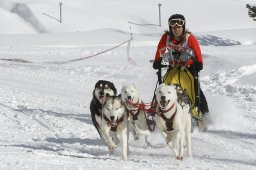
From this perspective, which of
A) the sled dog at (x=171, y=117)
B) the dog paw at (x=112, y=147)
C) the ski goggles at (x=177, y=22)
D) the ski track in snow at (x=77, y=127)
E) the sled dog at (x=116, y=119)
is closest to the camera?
the sled dog at (x=171, y=117)

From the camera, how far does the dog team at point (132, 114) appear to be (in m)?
Answer: 6.61

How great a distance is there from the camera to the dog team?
661 cm

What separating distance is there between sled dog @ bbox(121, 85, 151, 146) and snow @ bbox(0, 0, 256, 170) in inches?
10.9

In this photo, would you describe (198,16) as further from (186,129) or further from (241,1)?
(186,129)

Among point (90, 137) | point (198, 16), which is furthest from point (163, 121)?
point (198, 16)

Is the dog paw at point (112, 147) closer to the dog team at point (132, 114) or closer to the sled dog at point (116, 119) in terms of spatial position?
the dog team at point (132, 114)

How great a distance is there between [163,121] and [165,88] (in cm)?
40

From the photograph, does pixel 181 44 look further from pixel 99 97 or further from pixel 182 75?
pixel 99 97

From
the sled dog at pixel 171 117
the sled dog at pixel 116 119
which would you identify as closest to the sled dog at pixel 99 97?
the sled dog at pixel 116 119

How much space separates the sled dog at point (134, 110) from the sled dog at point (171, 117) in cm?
62

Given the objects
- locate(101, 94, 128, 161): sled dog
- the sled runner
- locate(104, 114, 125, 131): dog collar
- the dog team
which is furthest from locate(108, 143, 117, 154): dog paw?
the sled runner

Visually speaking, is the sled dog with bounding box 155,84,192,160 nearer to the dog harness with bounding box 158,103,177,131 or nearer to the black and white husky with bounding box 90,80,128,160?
the dog harness with bounding box 158,103,177,131

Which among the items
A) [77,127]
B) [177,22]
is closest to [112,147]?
[177,22]

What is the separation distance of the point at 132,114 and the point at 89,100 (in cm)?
522
